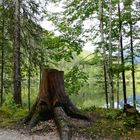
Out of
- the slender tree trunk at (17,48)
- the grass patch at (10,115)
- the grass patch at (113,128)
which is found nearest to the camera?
the grass patch at (113,128)

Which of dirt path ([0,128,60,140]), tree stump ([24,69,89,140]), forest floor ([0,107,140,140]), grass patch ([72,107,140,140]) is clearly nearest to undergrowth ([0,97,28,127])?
forest floor ([0,107,140,140])

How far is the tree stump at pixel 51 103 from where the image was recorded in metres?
10.1

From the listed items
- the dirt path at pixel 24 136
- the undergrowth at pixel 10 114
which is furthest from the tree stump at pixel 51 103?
the undergrowth at pixel 10 114

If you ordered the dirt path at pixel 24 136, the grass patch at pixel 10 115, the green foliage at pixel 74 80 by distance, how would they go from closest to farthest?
the dirt path at pixel 24 136, the grass patch at pixel 10 115, the green foliage at pixel 74 80

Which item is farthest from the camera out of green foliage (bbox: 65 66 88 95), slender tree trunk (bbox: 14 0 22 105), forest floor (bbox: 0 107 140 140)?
green foliage (bbox: 65 66 88 95)

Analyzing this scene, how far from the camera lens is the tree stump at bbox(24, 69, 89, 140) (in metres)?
10.1

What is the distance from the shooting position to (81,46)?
1877 cm

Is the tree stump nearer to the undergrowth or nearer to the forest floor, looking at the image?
the forest floor

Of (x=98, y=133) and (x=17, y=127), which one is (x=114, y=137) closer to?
(x=98, y=133)

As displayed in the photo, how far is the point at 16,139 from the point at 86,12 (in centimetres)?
1186

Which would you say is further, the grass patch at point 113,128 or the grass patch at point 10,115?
the grass patch at point 10,115

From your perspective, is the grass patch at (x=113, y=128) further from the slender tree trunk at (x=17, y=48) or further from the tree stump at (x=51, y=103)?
the slender tree trunk at (x=17, y=48)

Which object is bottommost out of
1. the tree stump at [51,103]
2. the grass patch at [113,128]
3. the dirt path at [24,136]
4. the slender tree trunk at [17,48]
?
the dirt path at [24,136]

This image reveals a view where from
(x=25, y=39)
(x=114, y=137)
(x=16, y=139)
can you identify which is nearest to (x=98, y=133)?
(x=114, y=137)
